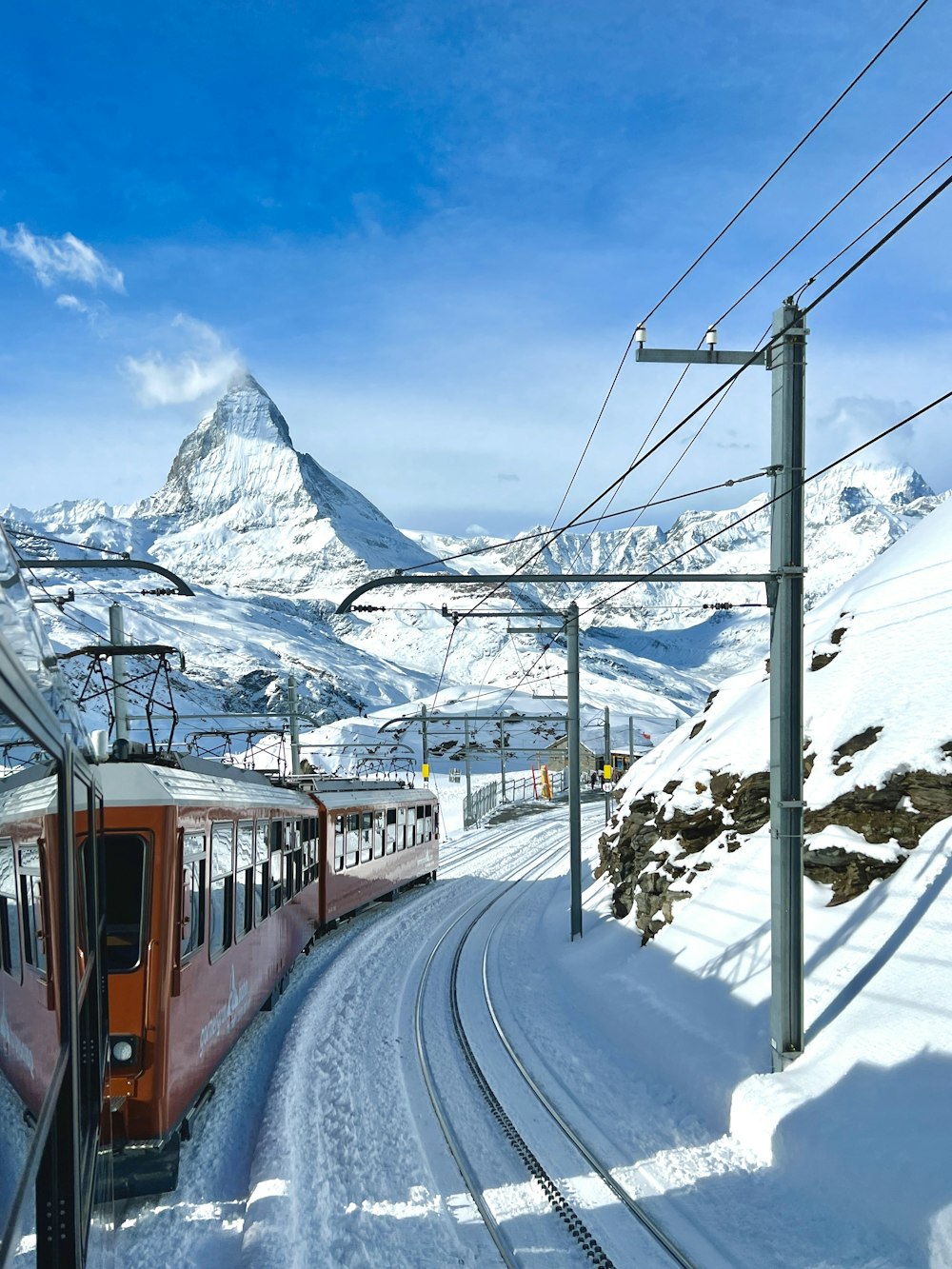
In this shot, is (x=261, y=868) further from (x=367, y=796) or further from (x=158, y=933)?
(x=367, y=796)

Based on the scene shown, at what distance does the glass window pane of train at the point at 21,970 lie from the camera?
7.96 ft

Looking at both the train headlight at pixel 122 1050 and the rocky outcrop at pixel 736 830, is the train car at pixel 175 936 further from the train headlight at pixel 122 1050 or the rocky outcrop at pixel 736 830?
the rocky outcrop at pixel 736 830

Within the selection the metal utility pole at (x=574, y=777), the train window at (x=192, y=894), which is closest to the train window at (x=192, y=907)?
the train window at (x=192, y=894)

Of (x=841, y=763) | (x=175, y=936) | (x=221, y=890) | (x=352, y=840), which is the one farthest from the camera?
(x=352, y=840)

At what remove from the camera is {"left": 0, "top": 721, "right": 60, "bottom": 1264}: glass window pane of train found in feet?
7.96

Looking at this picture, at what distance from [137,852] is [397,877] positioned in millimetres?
17746

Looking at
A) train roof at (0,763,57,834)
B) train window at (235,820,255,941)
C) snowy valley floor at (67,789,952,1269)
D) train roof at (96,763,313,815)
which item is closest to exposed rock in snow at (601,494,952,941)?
snowy valley floor at (67,789,952,1269)

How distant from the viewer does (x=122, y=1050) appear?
7.01m

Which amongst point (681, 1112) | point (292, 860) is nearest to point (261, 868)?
point (292, 860)

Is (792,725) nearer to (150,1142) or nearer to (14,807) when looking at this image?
(150,1142)

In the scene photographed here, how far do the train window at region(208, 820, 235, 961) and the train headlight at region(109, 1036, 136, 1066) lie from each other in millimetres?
1393

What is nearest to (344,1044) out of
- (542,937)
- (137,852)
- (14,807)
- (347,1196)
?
(347,1196)

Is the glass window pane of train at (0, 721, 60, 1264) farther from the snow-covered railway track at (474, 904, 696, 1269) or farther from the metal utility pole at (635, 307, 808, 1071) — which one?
the metal utility pole at (635, 307, 808, 1071)

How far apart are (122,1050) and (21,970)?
4904mm
